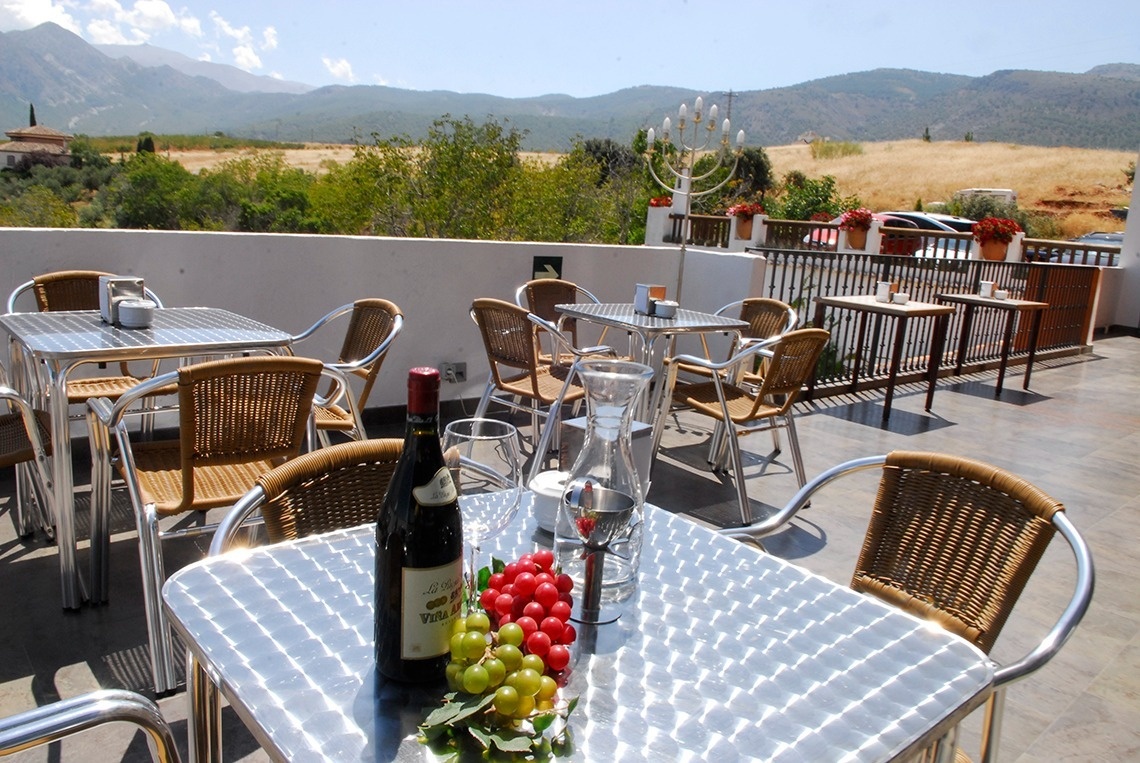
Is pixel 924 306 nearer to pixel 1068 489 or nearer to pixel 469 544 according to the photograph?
pixel 1068 489

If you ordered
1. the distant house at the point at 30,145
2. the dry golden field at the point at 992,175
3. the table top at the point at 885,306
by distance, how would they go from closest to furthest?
the table top at the point at 885,306 → the distant house at the point at 30,145 → the dry golden field at the point at 992,175

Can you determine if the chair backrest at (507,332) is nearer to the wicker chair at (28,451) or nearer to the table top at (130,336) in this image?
the table top at (130,336)

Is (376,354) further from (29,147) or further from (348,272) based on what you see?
(29,147)

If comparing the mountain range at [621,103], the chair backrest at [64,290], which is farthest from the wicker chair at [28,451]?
the mountain range at [621,103]

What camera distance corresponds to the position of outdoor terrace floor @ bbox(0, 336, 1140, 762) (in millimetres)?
2059

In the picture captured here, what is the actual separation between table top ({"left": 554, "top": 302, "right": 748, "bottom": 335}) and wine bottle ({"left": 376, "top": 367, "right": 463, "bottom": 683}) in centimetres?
287

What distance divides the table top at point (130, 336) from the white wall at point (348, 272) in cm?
85

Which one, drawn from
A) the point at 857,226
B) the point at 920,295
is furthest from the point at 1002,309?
the point at 857,226

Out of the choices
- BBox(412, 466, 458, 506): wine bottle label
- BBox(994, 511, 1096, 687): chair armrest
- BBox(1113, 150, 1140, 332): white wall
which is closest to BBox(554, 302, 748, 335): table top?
BBox(994, 511, 1096, 687): chair armrest

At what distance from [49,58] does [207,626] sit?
512 ft

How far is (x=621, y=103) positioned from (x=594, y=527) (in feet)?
371

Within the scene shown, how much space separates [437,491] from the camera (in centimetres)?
82

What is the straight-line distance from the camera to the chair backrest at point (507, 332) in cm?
361

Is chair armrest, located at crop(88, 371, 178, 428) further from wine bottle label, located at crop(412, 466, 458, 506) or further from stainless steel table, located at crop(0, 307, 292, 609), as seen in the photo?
wine bottle label, located at crop(412, 466, 458, 506)
